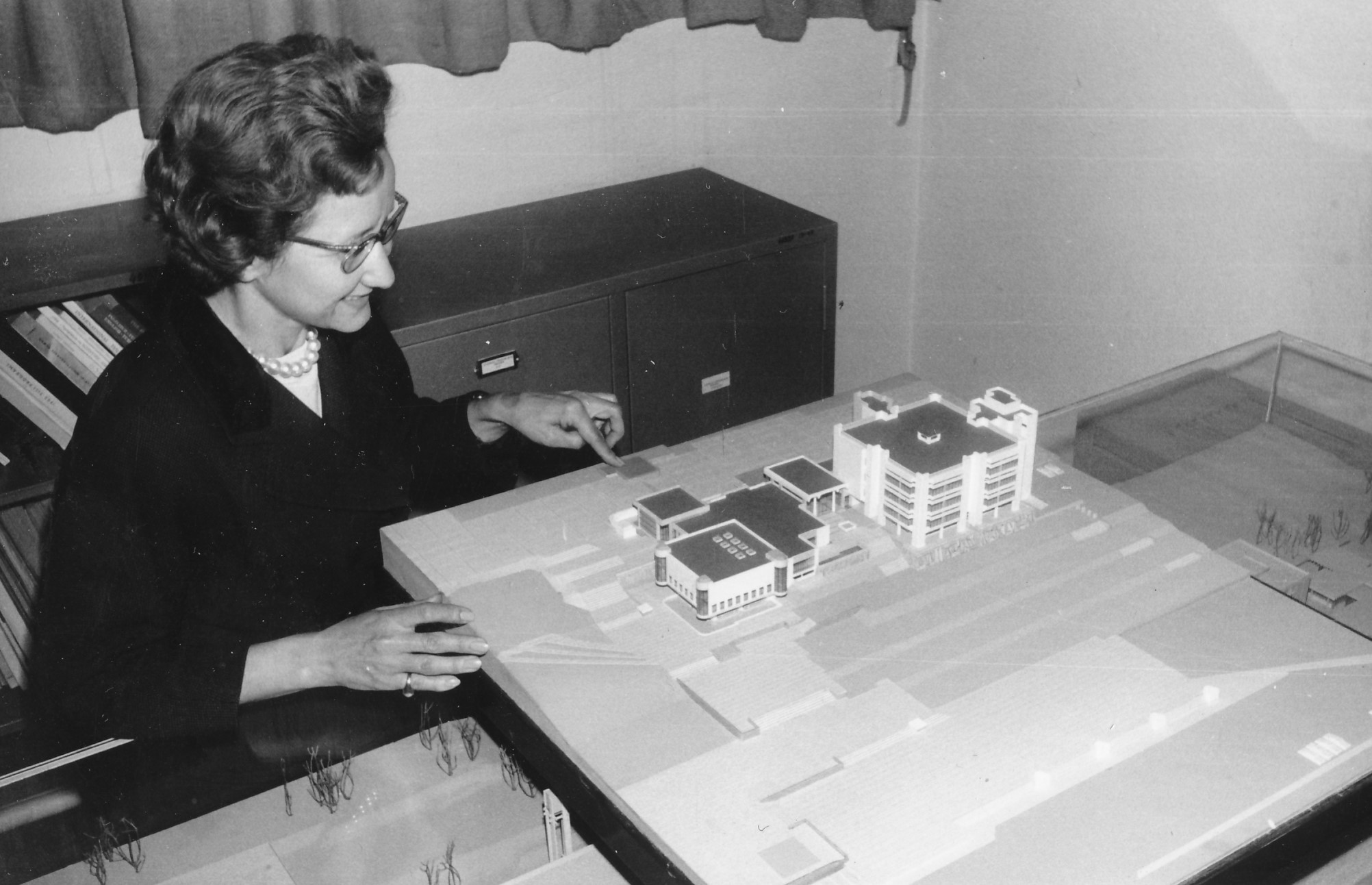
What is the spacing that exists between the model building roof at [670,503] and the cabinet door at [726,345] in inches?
43.1

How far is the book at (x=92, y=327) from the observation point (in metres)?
2.06

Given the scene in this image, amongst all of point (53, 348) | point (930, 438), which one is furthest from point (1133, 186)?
point (53, 348)

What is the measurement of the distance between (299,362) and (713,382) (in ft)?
3.99

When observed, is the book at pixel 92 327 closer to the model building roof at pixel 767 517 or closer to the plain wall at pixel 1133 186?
the model building roof at pixel 767 517

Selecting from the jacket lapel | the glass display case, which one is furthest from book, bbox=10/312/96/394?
the glass display case

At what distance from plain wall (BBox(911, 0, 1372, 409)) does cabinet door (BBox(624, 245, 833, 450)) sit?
0.64 metres

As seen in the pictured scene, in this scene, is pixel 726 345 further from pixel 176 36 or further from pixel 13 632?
pixel 13 632

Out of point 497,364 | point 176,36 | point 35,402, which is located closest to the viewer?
point 35,402

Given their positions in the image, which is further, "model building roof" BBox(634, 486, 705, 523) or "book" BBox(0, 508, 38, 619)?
"book" BBox(0, 508, 38, 619)

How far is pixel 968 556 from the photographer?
4.66 feet

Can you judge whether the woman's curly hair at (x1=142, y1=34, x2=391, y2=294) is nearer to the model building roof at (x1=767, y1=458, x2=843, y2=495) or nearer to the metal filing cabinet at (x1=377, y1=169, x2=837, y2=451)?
the model building roof at (x1=767, y1=458, x2=843, y2=495)

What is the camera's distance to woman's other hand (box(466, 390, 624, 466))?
5.66 ft

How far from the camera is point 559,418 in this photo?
68.6 inches

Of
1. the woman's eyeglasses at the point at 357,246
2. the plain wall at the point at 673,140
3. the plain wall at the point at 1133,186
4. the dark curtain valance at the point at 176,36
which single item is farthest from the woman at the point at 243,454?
the plain wall at the point at 1133,186
